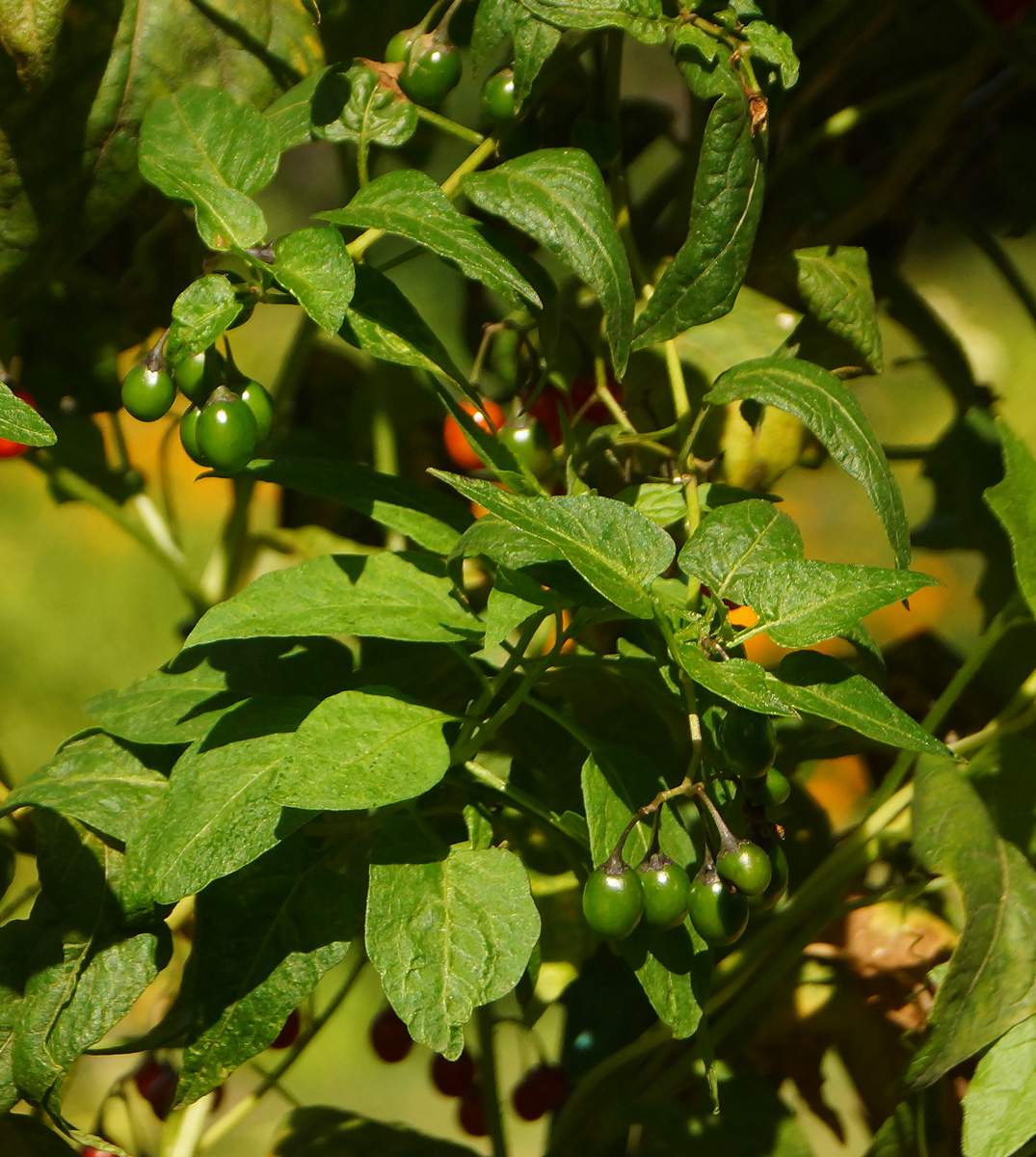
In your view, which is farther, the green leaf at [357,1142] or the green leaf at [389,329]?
the green leaf at [357,1142]

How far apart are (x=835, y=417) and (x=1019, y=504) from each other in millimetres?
193

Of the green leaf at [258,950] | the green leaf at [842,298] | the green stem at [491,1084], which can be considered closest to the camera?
the green leaf at [258,950]

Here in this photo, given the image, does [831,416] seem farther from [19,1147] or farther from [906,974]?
[19,1147]

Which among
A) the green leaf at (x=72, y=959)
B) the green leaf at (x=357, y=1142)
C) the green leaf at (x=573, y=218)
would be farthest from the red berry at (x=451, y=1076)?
the green leaf at (x=573, y=218)

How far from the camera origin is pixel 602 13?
0.50 m

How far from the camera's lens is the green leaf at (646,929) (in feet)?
1.62

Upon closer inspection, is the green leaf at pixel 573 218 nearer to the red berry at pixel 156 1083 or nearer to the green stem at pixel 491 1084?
the green stem at pixel 491 1084

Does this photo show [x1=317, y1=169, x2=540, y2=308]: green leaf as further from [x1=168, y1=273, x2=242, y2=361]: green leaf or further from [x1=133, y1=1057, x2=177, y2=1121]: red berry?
[x1=133, y1=1057, x2=177, y2=1121]: red berry

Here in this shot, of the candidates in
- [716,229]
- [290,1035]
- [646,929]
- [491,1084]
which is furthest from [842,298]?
[290,1035]

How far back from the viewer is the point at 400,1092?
227cm

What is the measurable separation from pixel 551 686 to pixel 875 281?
42 cm

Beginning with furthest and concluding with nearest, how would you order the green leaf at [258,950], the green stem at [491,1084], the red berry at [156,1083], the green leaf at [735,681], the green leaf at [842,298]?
the red berry at [156,1083] → the green stem at [491,1084] → the green leaf at [842,298] → the green leaf at [258,950] → the green leaf at [735,681]

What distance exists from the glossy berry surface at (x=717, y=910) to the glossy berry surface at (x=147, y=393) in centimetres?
31

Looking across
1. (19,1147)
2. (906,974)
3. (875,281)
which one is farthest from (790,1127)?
(875,281)
